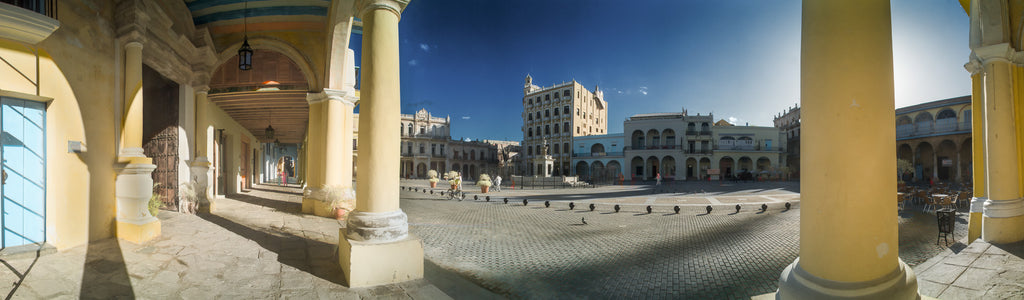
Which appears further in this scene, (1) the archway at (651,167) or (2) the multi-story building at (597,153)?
(2) the multi-story building at (597,153)

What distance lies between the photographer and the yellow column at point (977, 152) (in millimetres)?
5820

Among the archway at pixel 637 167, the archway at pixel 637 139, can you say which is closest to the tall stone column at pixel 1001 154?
the archway at pixel 637 139

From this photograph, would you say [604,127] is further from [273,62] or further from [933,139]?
[273,62]

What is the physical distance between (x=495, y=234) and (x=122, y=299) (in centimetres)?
492

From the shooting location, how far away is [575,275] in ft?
14.4

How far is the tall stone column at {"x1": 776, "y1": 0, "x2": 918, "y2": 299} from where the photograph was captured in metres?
1.98

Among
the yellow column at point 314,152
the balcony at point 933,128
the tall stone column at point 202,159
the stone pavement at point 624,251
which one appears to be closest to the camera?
the stone pavement at point 624,251

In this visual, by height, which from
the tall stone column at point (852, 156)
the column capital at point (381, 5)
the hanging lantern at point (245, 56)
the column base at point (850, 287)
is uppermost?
the hanging lantern at point (245, 56)

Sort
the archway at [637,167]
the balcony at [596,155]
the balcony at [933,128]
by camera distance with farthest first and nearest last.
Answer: the balcony at [596,155] < the archway at [637,167] < the balcony at [933,128]

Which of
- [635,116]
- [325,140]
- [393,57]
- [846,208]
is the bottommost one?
[846,208]

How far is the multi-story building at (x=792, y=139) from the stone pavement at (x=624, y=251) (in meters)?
33.7

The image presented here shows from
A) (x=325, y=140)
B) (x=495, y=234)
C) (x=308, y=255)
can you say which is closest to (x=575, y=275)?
(x=495, y=234)

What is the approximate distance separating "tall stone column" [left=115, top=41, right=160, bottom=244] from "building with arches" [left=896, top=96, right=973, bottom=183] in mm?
40684

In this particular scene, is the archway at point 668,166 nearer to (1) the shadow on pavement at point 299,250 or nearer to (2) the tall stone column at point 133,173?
(1) the shadow on pavement at point 299,250
